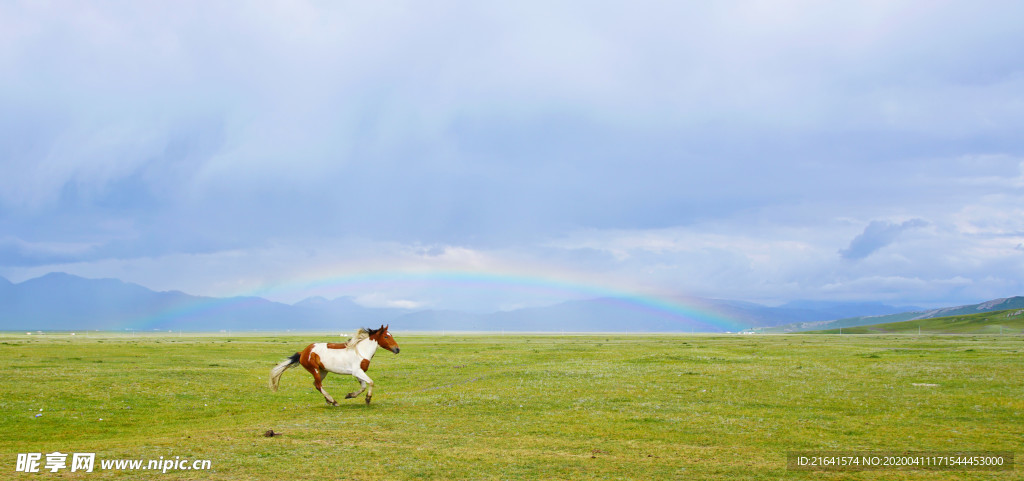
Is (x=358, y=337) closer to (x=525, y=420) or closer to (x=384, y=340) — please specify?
(x=384, y=340)

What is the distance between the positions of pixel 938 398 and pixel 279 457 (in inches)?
960

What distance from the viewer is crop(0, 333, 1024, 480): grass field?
13.3 meters

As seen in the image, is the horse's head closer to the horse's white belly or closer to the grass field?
the horse's white belly

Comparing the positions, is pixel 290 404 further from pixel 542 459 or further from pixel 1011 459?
pixel 1011 459

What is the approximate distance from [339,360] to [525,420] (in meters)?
7.73

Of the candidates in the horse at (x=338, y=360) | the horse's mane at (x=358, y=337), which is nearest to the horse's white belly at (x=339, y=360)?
the horse at (x=338, y=360)

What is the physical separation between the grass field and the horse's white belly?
1.54 meters

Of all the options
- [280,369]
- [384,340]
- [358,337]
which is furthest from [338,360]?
[280,369]

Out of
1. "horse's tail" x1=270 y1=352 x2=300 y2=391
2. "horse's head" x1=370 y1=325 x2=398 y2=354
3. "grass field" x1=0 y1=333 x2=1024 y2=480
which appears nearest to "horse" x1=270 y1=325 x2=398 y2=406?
"horse's tail" x1=270 y1=352 x2=300 y2=391

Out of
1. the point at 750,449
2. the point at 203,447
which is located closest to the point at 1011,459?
the point at 750,449

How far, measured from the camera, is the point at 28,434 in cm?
1852

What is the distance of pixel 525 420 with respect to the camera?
800 inches

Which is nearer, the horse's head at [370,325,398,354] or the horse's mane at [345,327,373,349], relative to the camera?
the horse's mane at [345,327,373,349]

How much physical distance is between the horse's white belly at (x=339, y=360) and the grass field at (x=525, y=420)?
5.06ft
